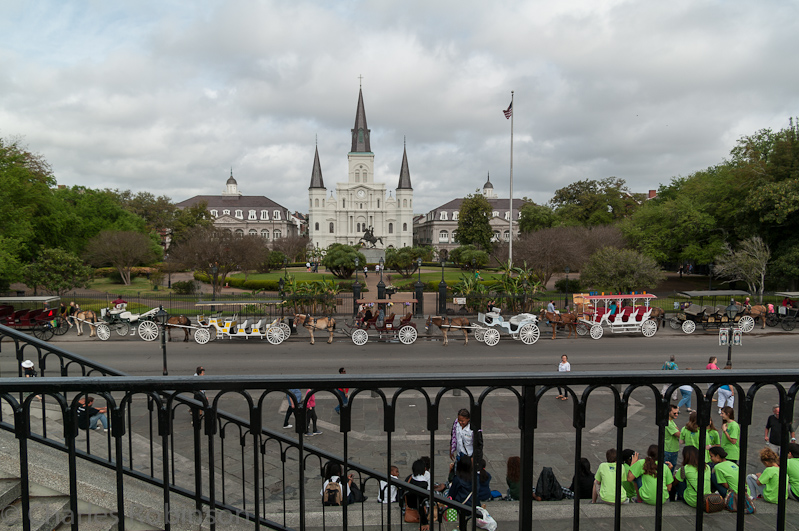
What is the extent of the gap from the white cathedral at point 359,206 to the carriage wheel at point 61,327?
8341 centimetres

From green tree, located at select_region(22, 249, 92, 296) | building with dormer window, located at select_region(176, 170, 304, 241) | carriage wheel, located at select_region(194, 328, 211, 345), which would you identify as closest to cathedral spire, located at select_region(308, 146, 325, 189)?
building with dormer window, located at select_region(176, 170, 304, 241)

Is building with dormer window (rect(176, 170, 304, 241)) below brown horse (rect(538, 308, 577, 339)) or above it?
above

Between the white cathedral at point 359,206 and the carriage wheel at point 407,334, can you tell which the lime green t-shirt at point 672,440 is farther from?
the white cathedral at point 359,206

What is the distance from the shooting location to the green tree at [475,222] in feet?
250

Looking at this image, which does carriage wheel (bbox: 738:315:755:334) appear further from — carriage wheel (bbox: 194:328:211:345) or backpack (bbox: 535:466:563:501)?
carriage wheel (bbox: 194:328:211:345)

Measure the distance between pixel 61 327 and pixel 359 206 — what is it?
86.6 m

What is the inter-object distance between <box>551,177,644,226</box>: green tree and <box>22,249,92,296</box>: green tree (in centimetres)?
5034

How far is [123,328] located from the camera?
68.6 feet

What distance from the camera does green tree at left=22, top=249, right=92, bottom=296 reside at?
26266mm

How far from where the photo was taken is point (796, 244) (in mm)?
32156

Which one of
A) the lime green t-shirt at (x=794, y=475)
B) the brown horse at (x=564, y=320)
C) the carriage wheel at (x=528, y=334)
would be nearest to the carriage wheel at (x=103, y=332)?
the carriage wheel at (x=528, y=334)

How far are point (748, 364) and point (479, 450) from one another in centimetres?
1760

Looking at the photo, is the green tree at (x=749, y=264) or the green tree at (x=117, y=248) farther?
the green tree at (x=117, y=248)

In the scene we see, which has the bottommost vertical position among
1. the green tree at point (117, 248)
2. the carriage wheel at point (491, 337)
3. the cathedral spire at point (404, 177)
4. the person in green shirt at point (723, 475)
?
the carriage wheel at point (491, 337)
